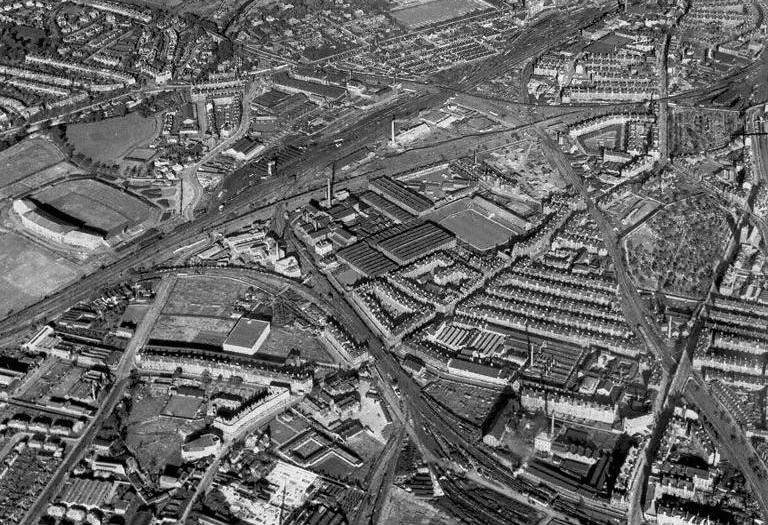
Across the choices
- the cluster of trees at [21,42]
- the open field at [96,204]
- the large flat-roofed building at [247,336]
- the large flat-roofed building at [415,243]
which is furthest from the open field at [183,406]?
the cluster of trees at [21,42]

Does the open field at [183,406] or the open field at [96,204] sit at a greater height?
the open field at [96,204]

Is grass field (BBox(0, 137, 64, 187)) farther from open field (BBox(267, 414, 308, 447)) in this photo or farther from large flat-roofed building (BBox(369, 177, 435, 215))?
open field (BBox(267, 414, 308, 447))

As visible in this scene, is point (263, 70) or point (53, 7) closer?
point (263, 70)

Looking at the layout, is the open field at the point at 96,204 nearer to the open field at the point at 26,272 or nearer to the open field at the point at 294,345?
the open field at the point at 26,272

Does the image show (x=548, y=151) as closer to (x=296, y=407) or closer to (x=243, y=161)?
(x=243, y=161)

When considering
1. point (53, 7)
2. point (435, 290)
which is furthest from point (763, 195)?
point (53, 7)

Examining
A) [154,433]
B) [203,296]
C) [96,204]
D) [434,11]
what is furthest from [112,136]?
[434,11]

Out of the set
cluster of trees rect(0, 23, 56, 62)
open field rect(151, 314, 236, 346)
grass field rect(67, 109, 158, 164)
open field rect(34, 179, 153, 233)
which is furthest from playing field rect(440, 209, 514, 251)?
cluster of trees rect(0, 23, 56, 62)
